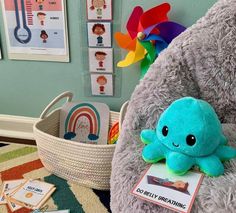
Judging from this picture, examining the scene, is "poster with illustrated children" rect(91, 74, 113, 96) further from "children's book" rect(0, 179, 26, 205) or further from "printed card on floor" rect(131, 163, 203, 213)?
"printed card on floor" rect(131, 163, 203, 213)

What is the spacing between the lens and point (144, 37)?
3.59 ft

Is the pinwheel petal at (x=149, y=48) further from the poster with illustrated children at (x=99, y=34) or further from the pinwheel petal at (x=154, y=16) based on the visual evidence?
the poster with illustrated children at (x=99, y=34)

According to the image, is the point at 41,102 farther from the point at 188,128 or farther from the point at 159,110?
the point at 188,128

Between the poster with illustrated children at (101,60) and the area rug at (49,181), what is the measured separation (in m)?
0.52

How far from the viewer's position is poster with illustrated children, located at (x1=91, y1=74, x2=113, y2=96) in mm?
1345

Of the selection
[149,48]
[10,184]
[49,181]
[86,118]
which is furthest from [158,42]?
[10,184]

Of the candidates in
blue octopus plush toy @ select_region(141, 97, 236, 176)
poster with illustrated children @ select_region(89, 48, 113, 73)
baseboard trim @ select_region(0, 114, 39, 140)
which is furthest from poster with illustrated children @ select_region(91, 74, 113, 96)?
blue octopus plush toy @ select_region(141, 97, 236, 176)

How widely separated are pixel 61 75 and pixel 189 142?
87cm

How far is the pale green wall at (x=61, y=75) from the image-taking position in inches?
46.9

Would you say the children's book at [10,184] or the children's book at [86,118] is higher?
the children's book at [86,118]

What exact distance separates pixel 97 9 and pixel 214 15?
1.66 feet

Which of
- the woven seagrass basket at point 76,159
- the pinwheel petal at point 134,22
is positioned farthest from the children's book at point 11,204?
the pinwheel petal at point 134,22

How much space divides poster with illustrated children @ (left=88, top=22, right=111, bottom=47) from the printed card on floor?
713 millimetres

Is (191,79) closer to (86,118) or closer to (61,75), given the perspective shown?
(86,118)
